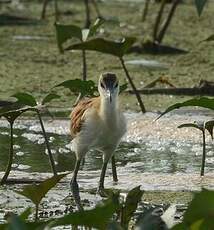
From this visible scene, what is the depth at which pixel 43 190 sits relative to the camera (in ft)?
14.1

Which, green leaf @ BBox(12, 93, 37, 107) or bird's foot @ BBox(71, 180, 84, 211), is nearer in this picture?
bird's foot @ BBox(71, 180, 84, 211)

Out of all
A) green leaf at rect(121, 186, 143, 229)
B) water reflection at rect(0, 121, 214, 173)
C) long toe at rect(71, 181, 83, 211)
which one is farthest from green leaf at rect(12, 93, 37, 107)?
green leaf at rect(121, 186, 143, 229)

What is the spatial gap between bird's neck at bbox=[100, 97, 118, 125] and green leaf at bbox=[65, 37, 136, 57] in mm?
718

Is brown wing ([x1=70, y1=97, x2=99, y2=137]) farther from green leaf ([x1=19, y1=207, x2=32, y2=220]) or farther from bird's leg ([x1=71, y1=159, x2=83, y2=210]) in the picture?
green leaf ([x1=19, y1=207, x2=32, y2=220])

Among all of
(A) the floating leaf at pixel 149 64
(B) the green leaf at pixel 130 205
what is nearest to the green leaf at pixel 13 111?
(B) the green leaf at pixel 130 205

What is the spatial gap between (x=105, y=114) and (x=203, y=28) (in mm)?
7491

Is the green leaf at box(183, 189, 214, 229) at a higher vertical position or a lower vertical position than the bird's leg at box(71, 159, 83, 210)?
higher

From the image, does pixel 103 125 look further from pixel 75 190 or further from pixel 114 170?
pixel 75 190

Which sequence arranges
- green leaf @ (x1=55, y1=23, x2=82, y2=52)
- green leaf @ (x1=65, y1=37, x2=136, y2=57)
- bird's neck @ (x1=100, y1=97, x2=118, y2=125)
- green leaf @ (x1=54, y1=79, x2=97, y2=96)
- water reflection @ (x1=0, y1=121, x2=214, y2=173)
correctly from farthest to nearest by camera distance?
1. green leaf @ (x1=55, y1=23, x2=82, y2=52)
2. green leaf @ (x1=65, y1=37, x2=136, y2=57)
3. water reflection @ (x1=0, y1=121, x2=214, y2=173)
4. green leaf @ (x1=54, y1=79, x2=97, y2=96)
5. bird's neck @ (x1=100, y1=97, x2=118, y2=125)

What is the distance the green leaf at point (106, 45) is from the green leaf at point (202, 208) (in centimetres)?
335

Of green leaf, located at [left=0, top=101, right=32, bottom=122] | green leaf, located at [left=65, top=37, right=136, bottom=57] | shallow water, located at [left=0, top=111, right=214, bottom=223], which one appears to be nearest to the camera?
green leaf, located at [left=0, top=101, right=32, bottom=122]

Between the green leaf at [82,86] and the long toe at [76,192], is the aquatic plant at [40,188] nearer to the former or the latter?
the long toe at [76,192]

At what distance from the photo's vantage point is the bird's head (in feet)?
20.0

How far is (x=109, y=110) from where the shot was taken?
611cm
